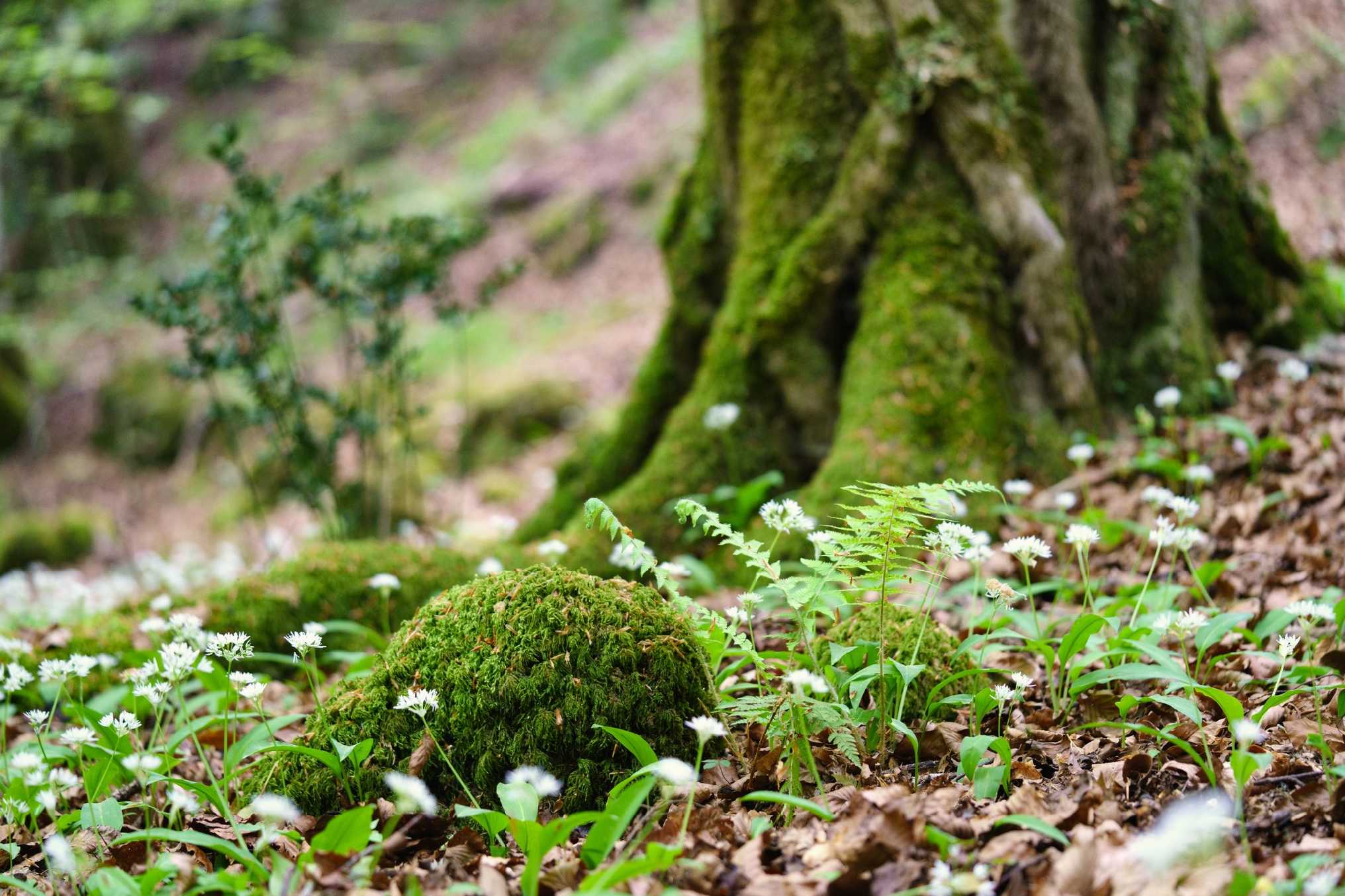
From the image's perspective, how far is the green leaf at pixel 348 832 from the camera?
1.94m

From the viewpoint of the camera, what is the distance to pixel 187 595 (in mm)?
4375

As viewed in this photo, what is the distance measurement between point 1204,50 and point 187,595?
5.98 metres

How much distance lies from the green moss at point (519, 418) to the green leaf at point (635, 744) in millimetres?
8251

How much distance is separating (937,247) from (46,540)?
1018 centimetres

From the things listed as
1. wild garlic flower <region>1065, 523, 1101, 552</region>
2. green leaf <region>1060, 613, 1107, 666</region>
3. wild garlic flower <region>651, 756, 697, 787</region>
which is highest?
wild garlic flower <region>651, 756, 697, 787</region>

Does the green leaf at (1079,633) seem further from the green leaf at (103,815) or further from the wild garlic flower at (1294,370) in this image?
the wild garlic flower at (1294,370)

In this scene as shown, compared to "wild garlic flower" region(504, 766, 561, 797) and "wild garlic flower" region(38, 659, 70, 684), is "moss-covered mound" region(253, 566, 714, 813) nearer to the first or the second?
"wild garlic flower" region(504, 766, 561, 797)

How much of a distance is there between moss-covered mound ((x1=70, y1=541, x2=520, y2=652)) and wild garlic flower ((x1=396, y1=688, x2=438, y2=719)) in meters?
1.58

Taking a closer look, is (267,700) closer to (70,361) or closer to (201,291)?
(201,291)

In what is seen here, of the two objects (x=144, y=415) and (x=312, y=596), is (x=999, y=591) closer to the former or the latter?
(x=312, y=596)

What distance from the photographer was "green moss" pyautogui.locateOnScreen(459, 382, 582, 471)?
34.2ft

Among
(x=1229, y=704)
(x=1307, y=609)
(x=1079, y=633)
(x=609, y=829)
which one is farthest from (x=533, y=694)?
(x=1307, y=609)

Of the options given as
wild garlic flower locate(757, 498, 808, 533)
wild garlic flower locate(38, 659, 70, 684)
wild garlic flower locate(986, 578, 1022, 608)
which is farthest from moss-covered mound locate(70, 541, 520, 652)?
wild garlic flower locate(986, 578, 1022, 608)

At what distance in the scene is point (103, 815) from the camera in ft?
7.64
